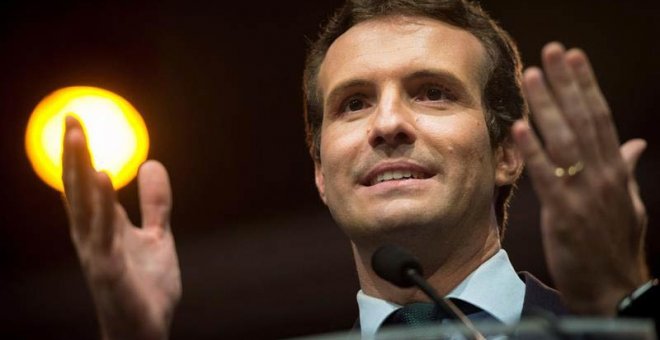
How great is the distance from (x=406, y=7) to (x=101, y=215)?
1081 millimetres

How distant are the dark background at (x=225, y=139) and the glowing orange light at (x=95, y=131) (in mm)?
41

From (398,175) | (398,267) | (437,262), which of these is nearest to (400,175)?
(398,175)

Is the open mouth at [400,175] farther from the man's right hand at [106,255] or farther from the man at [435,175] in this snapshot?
the man's right hand at [106,255]

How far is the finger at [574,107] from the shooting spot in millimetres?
2268

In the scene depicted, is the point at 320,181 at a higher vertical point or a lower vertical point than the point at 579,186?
lower

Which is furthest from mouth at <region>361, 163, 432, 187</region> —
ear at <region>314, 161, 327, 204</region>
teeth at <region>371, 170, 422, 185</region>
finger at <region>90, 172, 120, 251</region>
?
finger at <region>90, 172, 120, 251</region>

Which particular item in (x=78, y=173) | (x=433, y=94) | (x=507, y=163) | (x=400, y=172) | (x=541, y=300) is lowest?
(x=541, y=300)

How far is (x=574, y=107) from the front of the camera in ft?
7.46

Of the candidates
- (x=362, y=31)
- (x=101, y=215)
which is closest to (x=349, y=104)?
(x=362, y=31)

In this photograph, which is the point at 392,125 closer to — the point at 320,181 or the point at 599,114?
the point at 320,181

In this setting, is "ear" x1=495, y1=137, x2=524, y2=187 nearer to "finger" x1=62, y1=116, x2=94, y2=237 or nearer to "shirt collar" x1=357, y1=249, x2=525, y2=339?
"shirt collar" x1=357, y1=249, x2=525, y2=339

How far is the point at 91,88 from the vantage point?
4.54 metres

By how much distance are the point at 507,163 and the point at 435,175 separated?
31 centimetres

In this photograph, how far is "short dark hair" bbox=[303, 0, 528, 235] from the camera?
3123 mm
